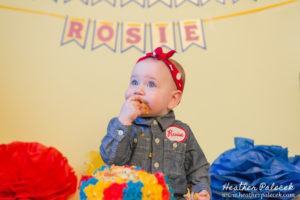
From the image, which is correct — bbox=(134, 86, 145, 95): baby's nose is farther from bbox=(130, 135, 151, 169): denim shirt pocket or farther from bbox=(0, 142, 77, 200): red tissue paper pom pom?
bbox=(0, 142, 77, 200): red tissue paper pom pom

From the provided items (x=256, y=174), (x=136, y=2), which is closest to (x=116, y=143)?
(x=256, y=174)

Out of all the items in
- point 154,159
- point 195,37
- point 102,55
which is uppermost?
point 195,37

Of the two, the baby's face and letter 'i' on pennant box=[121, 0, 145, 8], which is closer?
the baby's face

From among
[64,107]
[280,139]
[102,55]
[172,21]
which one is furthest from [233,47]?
[64,107]

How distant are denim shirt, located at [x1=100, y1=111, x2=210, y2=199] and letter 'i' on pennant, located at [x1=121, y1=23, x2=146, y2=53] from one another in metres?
0.83

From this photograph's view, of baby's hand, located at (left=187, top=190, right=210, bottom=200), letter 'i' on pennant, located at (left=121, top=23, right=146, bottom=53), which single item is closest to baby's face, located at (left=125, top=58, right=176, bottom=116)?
baby's hand, located at (left=187, top=190, right=210, bottom=200)

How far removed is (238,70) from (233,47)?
0.14 m

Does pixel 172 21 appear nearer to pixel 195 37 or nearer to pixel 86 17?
pixel 195 37

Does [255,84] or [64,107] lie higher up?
[255,84]

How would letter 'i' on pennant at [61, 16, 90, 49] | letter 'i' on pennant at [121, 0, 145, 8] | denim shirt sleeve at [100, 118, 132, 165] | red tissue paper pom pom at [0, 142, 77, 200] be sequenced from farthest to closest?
letter 'i' on pennant at [121, 0, 145, 8]
letter 'i' on pennant at [61, 16, 90, 49]
red tissue paper pom pom at [0, 142, 77, 200]
denim shirt sleeve at [100, 118, 132, 165]

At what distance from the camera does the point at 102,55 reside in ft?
5.89

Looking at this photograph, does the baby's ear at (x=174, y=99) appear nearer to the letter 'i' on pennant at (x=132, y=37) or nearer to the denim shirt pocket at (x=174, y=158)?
the denim shirt pocket at (x=174, y=158)

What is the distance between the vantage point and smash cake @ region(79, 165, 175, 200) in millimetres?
715

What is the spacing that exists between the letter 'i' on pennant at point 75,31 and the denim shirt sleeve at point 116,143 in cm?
95
